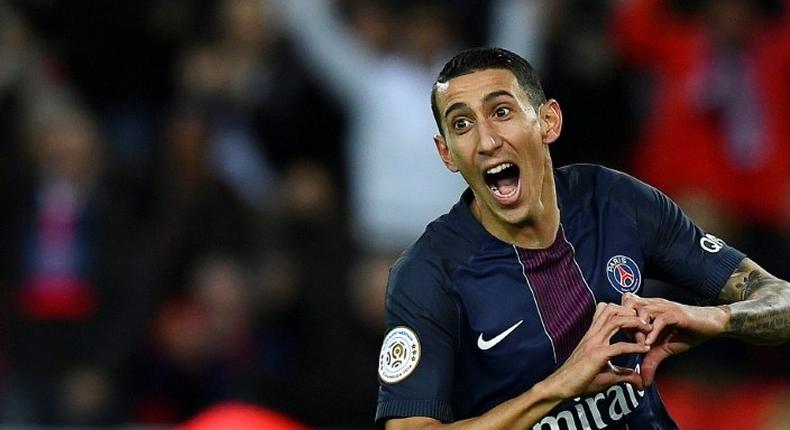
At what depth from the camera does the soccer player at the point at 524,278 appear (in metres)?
4.12

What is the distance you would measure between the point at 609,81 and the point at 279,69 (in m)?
1.70

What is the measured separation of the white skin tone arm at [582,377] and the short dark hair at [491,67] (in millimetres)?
667

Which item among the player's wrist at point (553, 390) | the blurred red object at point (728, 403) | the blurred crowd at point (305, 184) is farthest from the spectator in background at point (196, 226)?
the player's wrist at point (553, 390)

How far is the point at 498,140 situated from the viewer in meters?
4.24

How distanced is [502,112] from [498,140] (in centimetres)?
8

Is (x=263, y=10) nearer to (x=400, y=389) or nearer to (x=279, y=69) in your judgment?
(x=279, y=69)

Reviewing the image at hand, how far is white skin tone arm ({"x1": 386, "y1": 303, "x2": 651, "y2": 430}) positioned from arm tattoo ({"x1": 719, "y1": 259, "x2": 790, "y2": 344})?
367mm

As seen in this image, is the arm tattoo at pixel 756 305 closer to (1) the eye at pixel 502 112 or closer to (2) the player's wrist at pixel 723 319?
(2) the player's wrist at pixel 723 319

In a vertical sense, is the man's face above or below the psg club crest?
above

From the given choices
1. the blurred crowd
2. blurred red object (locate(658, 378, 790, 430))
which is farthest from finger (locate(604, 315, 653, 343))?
the blurred crowd

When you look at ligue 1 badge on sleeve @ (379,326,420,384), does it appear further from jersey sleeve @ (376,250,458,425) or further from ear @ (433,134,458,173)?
ear @ (433,134,458,173)

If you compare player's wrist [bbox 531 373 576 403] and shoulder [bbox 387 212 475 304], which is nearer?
player's wrist [bbox 531 373 576 403]

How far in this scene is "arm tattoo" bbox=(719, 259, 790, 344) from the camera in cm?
418

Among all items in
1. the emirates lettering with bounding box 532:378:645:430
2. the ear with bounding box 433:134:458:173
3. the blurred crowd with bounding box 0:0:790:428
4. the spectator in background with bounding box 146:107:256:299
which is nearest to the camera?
the emirates lettering with bounding box 532:378:645:430
